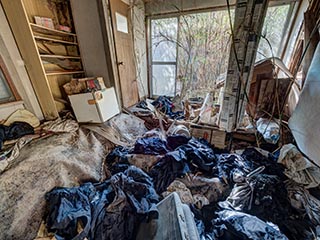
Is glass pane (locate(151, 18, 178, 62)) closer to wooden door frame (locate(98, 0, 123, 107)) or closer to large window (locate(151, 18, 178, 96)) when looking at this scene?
large window (locate(151, 18, 178, 96))

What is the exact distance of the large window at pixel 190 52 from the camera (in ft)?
10.4

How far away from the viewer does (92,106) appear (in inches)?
81.3

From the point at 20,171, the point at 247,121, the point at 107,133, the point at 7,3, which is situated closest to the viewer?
the point at 20,171

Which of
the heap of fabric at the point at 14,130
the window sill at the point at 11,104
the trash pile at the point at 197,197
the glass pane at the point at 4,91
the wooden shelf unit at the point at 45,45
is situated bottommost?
the trash pile at the point at 197,197

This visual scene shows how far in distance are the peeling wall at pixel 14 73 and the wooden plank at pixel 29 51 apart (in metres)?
0.04

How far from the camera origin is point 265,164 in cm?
170

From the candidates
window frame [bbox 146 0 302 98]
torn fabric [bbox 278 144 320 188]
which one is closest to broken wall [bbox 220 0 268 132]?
torn fabric [bbox 278 144 320 188]

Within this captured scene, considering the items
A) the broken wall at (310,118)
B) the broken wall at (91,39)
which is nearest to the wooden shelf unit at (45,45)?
the broken wall at (91,39)

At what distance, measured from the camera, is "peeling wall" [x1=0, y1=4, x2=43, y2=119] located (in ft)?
5.54

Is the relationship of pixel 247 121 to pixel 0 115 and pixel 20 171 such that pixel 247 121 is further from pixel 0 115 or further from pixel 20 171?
pixel 0 115

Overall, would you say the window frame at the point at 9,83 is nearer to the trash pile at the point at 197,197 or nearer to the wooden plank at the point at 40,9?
the wooden plank at the point at 40,9

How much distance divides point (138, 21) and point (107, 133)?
2512mm

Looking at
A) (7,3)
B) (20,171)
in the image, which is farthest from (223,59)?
(20,171)

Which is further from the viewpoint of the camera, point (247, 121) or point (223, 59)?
point (223, 59)
